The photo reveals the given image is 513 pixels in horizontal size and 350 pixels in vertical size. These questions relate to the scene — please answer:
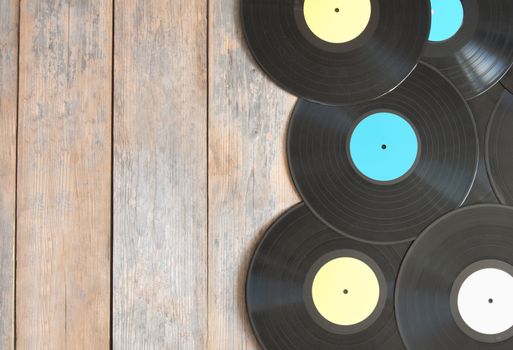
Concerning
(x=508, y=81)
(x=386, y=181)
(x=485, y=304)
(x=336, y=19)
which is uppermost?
(x=336, y=19)

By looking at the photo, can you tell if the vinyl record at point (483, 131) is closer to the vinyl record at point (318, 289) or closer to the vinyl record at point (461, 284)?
the vinyl record at point (461, 284)

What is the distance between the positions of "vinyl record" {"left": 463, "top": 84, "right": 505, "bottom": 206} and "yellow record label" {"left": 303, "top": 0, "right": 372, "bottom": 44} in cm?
25

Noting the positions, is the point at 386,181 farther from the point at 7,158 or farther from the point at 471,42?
the point at 7,158

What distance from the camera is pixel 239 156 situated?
1274 mm

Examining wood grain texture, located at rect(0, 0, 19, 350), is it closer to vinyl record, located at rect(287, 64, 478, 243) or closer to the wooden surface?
the wooden surface

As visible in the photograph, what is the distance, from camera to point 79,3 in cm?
128

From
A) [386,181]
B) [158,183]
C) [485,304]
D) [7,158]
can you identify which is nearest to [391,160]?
[386,181]

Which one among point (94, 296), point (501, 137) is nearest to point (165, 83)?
point (94, 296)

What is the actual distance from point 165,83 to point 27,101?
10.0 inches

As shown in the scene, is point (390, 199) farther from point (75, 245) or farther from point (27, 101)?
point (27, 101)

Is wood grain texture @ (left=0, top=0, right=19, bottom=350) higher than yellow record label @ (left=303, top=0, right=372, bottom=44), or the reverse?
yellow record label @ (left=303, top=0, right=372, bottom=44)

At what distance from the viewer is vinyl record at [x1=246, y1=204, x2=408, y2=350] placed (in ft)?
4.02

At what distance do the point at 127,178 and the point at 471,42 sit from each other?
67 cm

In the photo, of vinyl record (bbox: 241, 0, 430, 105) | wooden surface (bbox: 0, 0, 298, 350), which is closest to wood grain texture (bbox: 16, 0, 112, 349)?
wooden surface (bbox: 0, 0, 298, 350)
